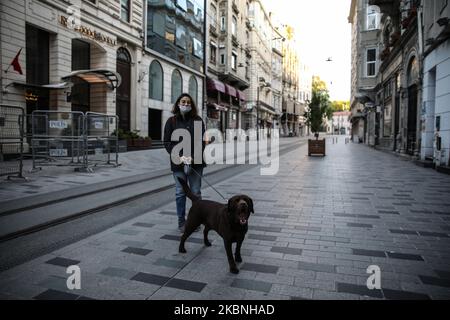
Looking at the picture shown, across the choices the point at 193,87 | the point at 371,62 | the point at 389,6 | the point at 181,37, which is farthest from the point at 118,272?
the point at 371,62

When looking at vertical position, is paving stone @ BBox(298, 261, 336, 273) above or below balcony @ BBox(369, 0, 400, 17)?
below

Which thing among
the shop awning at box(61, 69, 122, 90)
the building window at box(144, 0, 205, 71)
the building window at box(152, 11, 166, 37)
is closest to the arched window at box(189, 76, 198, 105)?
the building window at box(144, 0, 205, 71)

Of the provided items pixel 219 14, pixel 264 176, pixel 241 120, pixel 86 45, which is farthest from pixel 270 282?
pixel 241 120

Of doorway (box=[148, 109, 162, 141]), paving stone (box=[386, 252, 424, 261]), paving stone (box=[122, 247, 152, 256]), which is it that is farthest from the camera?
doorway (box=[148, 109, 162, 141])

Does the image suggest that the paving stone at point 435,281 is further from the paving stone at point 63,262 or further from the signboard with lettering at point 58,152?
the signboard with lettering at point 58,152

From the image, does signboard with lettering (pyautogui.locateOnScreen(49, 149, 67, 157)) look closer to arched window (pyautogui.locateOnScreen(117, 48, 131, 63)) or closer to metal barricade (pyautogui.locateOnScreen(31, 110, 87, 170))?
metal barricade (pyautogui.locateOnScreen(31, 110, 87, 170))

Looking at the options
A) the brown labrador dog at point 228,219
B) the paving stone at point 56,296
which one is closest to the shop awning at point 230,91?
the brown labrador dog at point 228,219

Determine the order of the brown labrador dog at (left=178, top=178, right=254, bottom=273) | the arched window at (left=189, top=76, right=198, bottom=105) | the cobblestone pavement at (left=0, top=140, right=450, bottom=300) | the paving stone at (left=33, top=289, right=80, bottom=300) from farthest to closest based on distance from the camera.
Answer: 1. the arched window at (left=189, top=76, right=198, bottom=105)
2. the brown labrador dog at (left=178, top=178, right=254, bottom=273)
3. the cobblestone pavement at (left=0, top=140, right=450, bottom=300)
4. the paving stone at (left=33, top=289, right=80, bottom=300)

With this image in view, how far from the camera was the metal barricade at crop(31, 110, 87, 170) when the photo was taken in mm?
10708

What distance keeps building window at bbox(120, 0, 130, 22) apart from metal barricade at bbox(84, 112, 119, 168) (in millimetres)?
11017

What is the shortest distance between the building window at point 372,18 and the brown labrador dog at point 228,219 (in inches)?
1160

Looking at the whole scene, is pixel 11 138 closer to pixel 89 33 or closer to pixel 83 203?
pixel 83 203

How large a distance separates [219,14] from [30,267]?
3703cm

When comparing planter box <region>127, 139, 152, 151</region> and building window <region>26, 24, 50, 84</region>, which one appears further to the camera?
planter box <region>127, 139, 152, 151</region>
